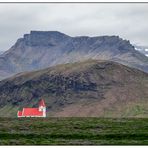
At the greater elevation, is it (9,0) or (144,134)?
(9,0)

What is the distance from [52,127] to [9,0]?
1359 cm

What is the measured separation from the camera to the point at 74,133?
40.5 metres

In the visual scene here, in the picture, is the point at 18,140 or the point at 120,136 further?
the point at 120,136

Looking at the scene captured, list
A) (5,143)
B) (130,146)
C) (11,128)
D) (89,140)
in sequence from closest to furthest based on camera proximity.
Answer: (130,146) < (5,143) < (89,140) < (11,128)

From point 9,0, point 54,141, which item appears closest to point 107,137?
point 54,141

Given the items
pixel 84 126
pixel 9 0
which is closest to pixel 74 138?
pixel 84 126

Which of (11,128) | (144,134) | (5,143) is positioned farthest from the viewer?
(11,128)

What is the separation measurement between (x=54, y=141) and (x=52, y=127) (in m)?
8.90

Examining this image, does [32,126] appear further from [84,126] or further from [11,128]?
[84,126]

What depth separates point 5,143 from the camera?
114ft

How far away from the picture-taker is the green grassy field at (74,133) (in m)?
35.9

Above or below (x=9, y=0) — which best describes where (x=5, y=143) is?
below

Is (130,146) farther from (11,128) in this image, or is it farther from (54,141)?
(11,128)

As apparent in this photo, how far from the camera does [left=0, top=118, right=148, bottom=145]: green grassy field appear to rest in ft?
118
